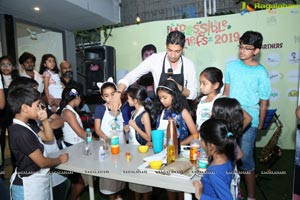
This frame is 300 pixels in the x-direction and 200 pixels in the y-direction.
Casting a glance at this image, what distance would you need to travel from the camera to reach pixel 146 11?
5.43 meters

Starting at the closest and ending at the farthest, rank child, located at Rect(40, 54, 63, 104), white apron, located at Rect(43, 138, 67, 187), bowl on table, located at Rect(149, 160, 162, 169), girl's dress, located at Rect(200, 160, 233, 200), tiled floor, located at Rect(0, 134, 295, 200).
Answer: girl's dress, located at Rect(200, 160, 233, 200) → bowl on table, located at Rect(149, 160, 162, 169) → white apron, located at Rect(43, 138, 67, 187) → tiled floor, located at Rect(0, 134, 295, 200) → child, located at Rect(40, 54, 63, 104)

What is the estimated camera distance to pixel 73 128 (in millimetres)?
2332

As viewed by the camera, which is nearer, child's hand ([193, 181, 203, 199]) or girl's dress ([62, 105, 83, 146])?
child's hand ([193, 181, 203, 199])

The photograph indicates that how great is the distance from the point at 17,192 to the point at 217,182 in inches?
52.4

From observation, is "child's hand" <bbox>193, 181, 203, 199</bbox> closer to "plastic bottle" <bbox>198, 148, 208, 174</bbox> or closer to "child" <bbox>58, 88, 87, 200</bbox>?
"plastic bottle" <bbox>198, 148, 208, 174</bbox>

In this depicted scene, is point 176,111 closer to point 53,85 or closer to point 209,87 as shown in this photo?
point 209,87

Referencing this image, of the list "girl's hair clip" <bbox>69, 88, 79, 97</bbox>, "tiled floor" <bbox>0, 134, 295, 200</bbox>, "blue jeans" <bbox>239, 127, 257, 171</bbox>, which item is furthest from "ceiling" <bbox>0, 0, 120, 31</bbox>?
"blue jeans" <bbox>239, 127, 257, 171</bbox>

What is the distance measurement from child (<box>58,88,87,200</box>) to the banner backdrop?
2681 millimetres

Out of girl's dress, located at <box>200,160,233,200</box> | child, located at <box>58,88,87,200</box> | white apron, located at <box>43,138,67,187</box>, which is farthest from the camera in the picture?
child, located at <box>58,88,87,200</box>

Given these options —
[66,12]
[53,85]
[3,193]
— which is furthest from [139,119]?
[66,12]

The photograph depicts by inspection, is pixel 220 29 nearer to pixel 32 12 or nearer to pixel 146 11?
pixel 146 11

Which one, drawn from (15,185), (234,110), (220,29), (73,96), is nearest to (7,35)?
(73,96)

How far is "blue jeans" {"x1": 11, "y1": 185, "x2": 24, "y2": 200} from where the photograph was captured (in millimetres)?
1597

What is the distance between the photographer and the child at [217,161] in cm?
126
